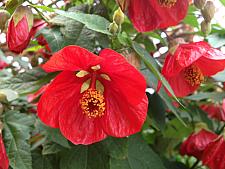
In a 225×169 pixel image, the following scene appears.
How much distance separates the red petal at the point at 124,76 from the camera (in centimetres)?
63

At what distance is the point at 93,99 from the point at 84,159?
13 cm

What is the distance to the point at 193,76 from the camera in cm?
79

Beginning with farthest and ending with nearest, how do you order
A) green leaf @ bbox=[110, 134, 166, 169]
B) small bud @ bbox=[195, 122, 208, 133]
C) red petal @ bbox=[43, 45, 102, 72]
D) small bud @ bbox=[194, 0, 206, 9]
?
1. small bud @ bbox=[195, 122, 208, 133]
2. green leaf @ bbox=[110, 134, 166, 169]
3. small bud @ bbox=[194, 0, 206, 9]
4. red petal @ bbox=[43, 45, 102, 72]

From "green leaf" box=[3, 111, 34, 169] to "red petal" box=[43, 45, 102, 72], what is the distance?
15 centimetres

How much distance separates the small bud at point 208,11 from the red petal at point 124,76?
19 cm

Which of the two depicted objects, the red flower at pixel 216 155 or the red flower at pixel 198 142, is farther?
the red flower at pixel 198 142

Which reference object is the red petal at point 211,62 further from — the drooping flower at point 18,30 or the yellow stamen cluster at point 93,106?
the drooping flower at point 18,30

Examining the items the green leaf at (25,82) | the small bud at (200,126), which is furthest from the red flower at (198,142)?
the green leaf at (25,82)

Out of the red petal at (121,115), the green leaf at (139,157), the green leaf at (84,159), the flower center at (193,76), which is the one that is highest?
the flower center at (193,76)

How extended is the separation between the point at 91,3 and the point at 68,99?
0.62 feet

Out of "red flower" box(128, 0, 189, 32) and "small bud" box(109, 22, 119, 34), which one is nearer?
"small bud" box(109, 22, 119, 34)

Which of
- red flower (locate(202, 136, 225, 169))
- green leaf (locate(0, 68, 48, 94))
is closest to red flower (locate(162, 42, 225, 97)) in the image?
red flower (locate(202, 136, 225, 169))

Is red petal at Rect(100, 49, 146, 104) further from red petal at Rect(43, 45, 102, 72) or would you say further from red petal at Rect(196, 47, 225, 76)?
red petal at Rect(196, 47, 225, 76)

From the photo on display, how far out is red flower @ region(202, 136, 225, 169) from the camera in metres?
0.80
